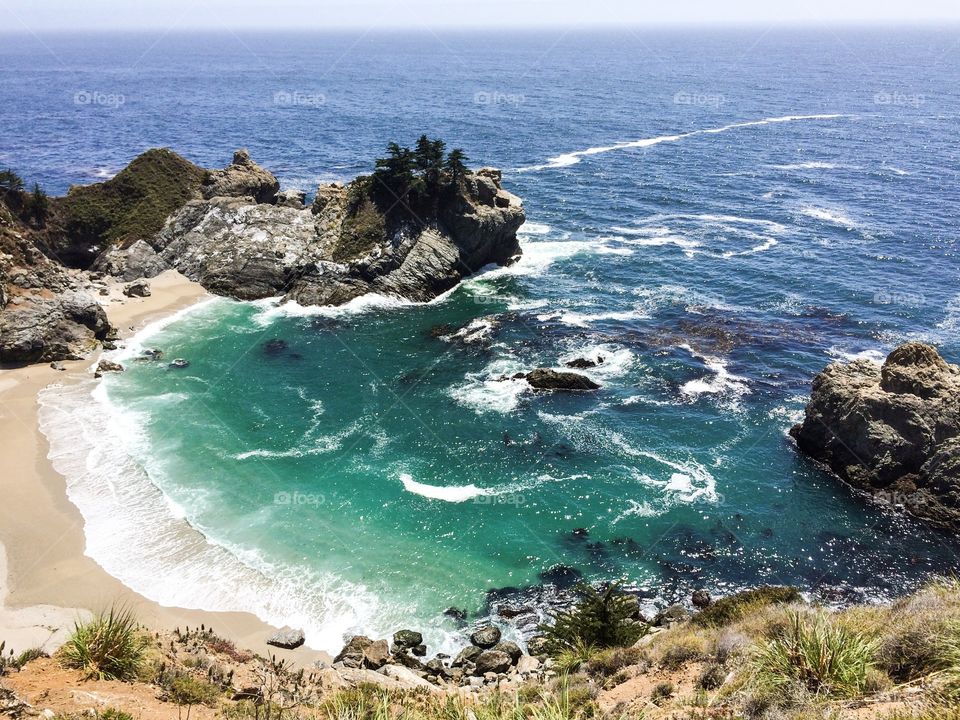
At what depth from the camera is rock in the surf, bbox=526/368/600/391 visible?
53.8m

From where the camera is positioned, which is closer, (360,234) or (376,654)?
(376,654)

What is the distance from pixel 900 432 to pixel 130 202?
80334 millimetres

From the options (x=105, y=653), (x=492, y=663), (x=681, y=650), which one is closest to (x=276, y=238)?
(x=492, y=663)

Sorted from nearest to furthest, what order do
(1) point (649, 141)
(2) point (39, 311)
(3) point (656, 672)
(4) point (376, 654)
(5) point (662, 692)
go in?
(5) point (662, 692) → (3) point (656, 672) → (4) point (376, 654) → (2) point (39, 311) → (1) point (649, 141)

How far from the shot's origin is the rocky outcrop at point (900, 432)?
4156 cm

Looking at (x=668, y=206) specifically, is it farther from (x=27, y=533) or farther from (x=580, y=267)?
(x=27, y=533)

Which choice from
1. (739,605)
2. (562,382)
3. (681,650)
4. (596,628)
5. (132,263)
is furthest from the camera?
(132,263)

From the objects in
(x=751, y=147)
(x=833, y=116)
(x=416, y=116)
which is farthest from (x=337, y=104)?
(x=833, y=116)

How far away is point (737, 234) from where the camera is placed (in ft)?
281

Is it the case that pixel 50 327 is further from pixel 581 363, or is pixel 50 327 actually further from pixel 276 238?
pixel 581 363

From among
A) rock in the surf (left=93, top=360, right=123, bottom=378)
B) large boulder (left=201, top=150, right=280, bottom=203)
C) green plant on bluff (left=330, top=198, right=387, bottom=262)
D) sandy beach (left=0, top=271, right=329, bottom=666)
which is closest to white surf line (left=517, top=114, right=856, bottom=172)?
large boulder (left=201, top=150, right=280, bottom=203)

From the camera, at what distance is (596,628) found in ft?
98.2

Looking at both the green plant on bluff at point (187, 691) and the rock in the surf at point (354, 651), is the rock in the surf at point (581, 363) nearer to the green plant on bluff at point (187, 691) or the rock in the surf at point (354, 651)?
the rock in the surf at point (354, 651)

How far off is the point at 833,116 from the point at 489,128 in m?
76.8
